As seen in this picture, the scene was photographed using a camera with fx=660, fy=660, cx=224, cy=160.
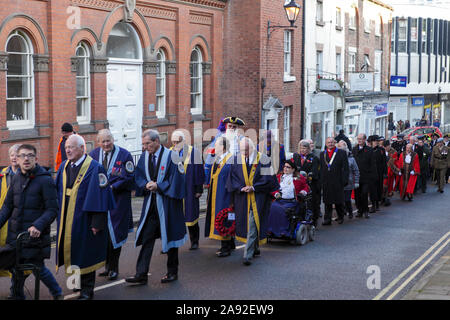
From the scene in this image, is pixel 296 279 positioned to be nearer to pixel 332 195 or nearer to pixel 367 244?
pixel 367 244

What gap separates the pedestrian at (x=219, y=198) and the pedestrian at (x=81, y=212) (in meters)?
3.06

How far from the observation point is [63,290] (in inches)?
335

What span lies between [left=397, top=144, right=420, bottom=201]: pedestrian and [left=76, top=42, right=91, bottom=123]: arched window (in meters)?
9.65

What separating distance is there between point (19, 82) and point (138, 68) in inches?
208

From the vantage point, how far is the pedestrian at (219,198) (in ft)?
35.3

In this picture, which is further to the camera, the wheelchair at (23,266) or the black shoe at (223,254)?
the black shoe at (223,254)

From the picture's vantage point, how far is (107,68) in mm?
19047

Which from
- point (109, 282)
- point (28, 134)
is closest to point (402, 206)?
point (28, 134)

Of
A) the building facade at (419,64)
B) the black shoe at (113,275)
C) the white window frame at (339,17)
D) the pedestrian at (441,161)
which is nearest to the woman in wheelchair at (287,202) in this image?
the black shoe at (113,275)

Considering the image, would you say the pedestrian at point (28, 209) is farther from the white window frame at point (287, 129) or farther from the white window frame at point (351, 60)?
the white window frame at point (351, 60)

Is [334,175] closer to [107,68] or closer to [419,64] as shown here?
[107,68]

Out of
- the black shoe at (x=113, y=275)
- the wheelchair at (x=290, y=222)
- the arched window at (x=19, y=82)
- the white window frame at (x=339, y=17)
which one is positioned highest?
the white window frame at (x=339, y=17)

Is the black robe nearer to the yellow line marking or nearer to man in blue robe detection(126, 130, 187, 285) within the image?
the yellow line marking

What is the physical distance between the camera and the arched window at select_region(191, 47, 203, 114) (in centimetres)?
2380
